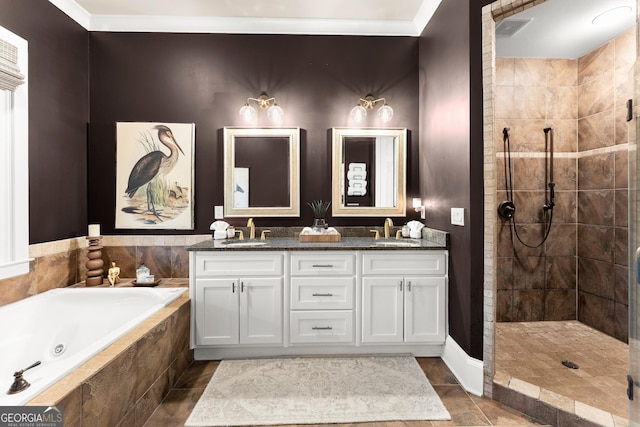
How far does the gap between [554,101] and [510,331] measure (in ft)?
7.28

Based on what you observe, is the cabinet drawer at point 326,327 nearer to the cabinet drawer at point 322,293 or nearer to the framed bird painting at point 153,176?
the cabinet drawer at point 322,293

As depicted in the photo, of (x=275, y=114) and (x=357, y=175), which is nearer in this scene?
(x=275, y=114)

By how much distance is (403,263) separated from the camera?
8.18 feet

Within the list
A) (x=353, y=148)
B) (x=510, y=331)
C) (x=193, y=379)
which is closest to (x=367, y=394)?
(x=193, y=379)

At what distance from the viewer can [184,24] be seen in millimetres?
2959

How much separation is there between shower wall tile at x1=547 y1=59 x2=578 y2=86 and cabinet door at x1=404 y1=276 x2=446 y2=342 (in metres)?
2.31

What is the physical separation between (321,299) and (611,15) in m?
3.08

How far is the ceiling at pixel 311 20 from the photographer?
2.67 m

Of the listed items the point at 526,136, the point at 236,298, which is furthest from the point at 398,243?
the point at 526,136

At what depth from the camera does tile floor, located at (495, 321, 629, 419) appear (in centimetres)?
187

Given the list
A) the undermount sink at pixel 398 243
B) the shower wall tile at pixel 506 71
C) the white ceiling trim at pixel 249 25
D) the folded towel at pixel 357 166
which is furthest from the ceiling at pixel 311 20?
the undermount sink at pixel 398 243

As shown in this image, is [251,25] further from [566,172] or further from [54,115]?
[566,172]

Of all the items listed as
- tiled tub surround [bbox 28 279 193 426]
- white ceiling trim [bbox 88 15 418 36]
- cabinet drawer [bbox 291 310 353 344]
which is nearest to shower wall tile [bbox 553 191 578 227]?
white ceiling trim [bbox 88 15 418 36]

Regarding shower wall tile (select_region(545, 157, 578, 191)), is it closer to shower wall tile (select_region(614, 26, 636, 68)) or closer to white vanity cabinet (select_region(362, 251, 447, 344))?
shower wall tile (select_region(614, 26, 636, 68))
